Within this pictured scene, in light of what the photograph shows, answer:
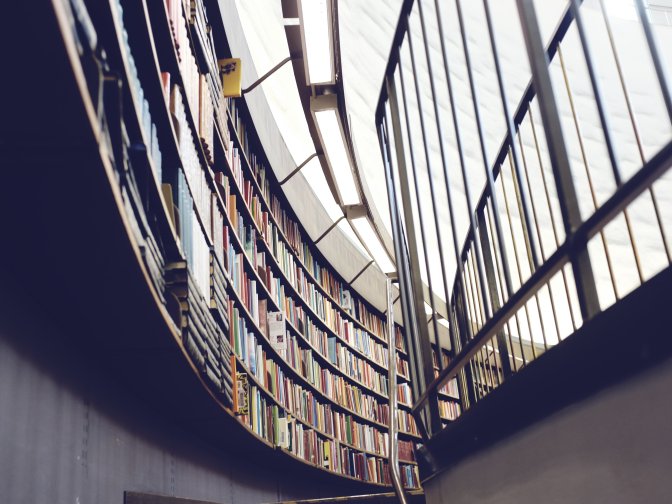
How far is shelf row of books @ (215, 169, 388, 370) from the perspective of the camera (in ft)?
11.0

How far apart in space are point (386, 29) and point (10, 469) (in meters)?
5.71

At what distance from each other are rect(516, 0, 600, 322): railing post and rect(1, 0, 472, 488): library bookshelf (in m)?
0.65

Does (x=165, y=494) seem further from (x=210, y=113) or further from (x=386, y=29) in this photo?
(x=386, y=29)

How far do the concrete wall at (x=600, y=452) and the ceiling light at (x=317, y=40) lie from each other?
2202mm

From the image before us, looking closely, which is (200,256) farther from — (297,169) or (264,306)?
(297,169)

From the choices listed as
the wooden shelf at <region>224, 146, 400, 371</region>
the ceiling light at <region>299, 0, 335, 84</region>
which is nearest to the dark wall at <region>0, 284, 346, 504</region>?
the wooden shelf at <region>224, 146, 400, 371</region>

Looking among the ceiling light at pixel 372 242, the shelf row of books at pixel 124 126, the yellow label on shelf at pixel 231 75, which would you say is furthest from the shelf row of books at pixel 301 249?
the shelf row of books at pixel 124 126

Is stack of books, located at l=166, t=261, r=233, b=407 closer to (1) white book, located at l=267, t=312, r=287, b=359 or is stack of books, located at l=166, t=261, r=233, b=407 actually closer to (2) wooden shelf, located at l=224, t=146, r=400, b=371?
(2) wooden shelf, located at l=224, t=146, r=400, b=371

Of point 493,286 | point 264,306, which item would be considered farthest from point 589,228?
point 264,306

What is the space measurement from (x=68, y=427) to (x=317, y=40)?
6.83 ft

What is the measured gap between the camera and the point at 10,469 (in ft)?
4.45

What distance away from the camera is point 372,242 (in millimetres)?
4969

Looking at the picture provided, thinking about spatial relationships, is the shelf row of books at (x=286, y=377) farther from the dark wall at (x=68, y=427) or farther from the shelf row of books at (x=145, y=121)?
the shelf row of books at (x=145, y=121)

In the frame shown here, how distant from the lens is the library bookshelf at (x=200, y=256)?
1.23 metres
